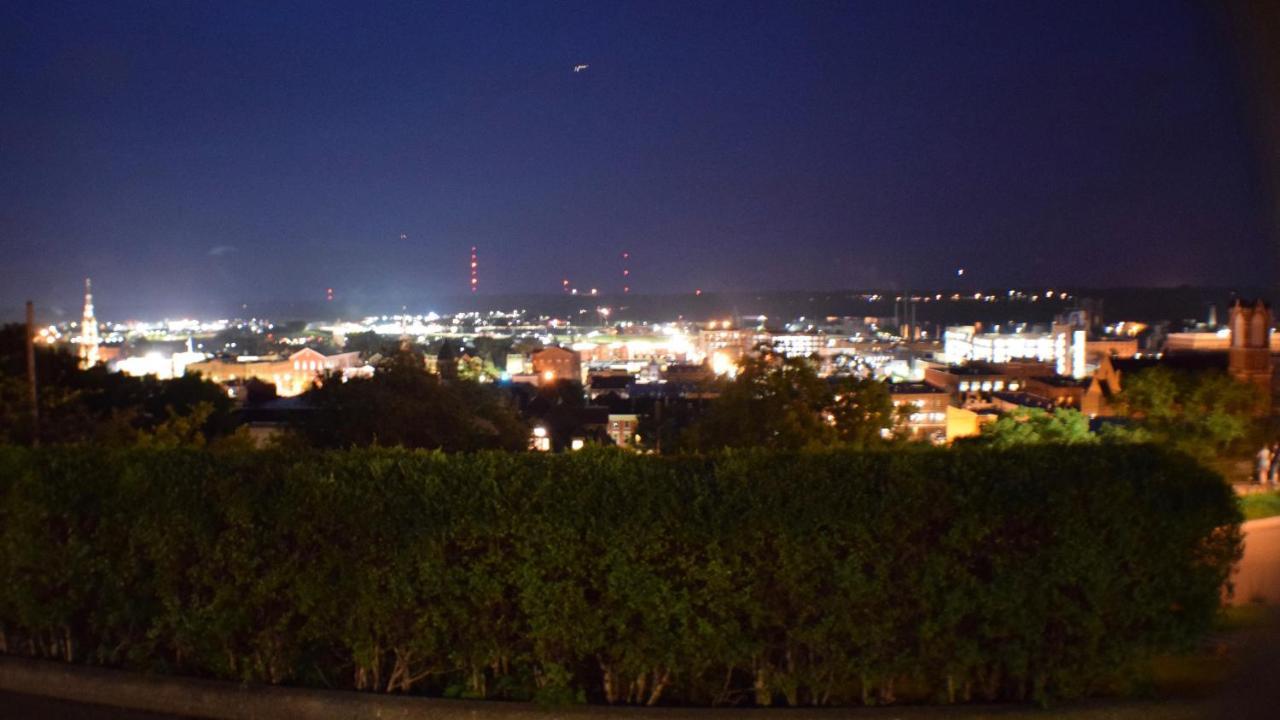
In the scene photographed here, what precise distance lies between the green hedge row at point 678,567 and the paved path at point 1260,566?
75.7 inches

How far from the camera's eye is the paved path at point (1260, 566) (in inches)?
237

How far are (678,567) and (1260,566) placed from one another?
510cm

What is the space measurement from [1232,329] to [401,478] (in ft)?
67.0

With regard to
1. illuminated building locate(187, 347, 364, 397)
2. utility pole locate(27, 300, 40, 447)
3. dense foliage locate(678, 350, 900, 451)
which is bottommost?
illuminated building locate(187, 347, 364, 397)

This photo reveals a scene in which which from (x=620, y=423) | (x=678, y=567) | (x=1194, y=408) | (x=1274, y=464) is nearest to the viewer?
(x=678, y=567)

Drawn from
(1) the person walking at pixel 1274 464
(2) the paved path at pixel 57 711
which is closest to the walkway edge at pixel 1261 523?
(1) the person walking at pixel 1274 464

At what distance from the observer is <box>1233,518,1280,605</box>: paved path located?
6031 mm

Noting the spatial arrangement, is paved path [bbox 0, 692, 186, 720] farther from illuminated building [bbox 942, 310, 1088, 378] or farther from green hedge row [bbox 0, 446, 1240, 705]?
illuminated building [bbox 942, 310, 1088, 378]

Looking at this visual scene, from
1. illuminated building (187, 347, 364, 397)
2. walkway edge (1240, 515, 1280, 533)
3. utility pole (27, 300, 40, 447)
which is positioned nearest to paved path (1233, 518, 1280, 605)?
walkway edge (1240, 515, 1280, 533)

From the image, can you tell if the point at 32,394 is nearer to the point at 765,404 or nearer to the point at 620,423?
the point at 765,404

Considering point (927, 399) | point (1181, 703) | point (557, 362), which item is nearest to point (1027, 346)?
point (557, 362)

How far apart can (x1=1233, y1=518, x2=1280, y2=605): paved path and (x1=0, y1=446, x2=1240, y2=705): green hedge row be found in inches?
75.7

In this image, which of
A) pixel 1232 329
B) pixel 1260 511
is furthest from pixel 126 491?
pixel 1232 329

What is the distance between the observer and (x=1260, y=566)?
6.68 meters
